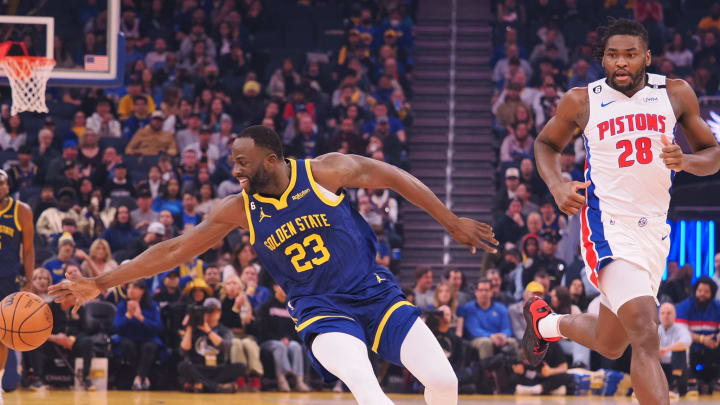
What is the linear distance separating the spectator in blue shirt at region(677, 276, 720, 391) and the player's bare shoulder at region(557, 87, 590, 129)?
296 inches

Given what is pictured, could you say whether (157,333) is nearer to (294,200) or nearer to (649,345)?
(294,200)

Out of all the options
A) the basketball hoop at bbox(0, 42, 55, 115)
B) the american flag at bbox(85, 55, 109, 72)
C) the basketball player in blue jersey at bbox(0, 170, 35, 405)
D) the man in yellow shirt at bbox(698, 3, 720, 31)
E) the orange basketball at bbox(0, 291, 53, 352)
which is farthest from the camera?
the man in yellow shirt at bbox(698, 3, 720, 31)

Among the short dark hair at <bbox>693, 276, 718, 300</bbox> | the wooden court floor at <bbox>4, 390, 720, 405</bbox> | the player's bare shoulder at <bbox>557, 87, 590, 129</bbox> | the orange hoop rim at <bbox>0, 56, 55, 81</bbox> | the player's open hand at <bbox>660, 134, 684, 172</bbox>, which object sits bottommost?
the wooden court floor at <bbox>4, 390, 720, 405</bbox>

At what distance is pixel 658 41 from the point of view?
19.6 meters

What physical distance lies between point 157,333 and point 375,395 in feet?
25.4

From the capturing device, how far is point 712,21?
20000mm

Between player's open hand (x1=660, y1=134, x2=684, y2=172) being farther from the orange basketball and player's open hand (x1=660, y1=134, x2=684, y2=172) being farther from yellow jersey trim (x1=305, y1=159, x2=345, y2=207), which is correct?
the orange basketball

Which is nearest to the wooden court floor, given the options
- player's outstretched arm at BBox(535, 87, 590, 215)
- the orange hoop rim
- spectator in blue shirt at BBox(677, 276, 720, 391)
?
spectator in blue shirt at BBox(677, 276, 720, 391)

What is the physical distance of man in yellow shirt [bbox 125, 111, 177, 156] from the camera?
1686 cm

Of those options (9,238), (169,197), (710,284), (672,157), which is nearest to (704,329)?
(710,284)

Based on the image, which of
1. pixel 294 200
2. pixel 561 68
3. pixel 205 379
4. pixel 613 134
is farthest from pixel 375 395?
pixel 561 68

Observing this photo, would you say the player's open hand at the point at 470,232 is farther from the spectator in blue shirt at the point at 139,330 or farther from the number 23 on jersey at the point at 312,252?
the spectator in blue shirt at the point at 139,330

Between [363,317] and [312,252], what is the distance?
48 centimetres

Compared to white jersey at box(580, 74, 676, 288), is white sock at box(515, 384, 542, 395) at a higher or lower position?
lower
